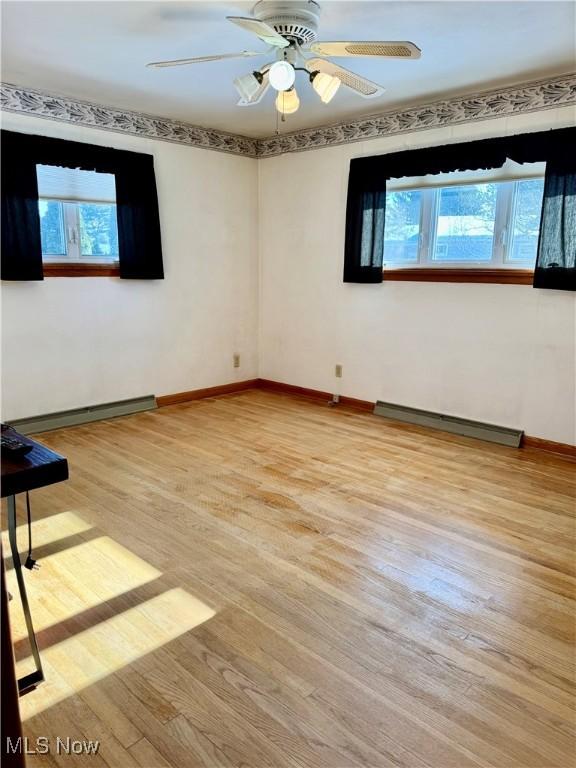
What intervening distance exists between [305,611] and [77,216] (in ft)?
11.8

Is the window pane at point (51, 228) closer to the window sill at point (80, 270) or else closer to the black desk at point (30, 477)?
the window sill at point (80, 270)

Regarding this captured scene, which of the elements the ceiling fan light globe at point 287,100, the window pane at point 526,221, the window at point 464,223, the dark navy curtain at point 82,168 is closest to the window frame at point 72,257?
the dark navy curtain at point 82,168

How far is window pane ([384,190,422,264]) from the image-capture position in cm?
442

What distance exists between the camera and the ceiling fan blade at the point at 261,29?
2.17 metres

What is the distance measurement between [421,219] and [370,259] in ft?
1.75

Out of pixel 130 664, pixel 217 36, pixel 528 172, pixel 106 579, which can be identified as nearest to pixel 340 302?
pixel 528 172

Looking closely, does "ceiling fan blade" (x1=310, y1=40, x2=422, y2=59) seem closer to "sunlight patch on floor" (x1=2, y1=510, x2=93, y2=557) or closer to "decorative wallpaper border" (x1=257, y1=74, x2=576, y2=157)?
"decorative wallpaper border" (x1=257, y1=74, x2=576, y2=157)

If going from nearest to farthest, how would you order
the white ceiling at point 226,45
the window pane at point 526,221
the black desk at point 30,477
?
the black desk at point 30,477, the white ceiling at point 226,45, the window pane at point 526,221

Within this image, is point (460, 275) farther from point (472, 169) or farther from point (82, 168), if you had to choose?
point (82, 168)

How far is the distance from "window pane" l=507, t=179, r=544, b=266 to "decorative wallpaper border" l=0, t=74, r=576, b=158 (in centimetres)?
51

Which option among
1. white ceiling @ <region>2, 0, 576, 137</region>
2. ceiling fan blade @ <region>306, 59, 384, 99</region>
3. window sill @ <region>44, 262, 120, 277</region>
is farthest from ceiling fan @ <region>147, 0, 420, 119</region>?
window sill @ <region>44, 262, 120, 277</region>

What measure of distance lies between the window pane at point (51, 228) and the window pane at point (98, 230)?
16 cm

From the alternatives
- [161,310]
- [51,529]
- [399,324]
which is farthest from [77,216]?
[399,324]

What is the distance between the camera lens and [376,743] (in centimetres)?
152
